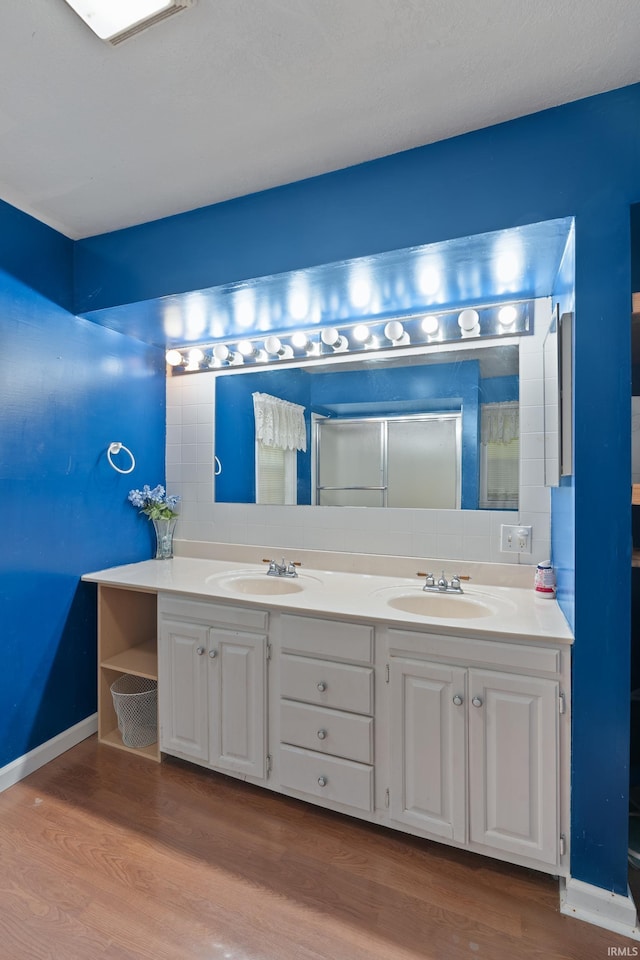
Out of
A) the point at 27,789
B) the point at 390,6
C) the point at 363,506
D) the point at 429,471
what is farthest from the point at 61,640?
the point at 390,6

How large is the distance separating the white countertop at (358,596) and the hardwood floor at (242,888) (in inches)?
30.0

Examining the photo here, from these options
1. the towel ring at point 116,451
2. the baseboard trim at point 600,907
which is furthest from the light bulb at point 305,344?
the baseboard trim at point 600,907

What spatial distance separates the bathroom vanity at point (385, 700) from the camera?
1414mm

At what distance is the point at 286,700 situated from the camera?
5.72 feet

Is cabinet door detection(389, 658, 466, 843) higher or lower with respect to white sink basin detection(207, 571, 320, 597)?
lower

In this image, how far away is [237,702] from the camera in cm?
183

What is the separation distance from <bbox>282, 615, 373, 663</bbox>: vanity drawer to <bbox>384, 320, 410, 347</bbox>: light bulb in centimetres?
127

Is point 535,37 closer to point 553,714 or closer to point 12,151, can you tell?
point 12,151

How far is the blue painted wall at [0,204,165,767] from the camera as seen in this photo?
1.89m

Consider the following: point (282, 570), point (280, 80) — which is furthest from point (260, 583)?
point (280, 80)

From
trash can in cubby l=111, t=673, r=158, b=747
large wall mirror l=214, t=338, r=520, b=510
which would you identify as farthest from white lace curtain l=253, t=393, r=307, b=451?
trash can in cubby l=111, t=673, r=158, b=747

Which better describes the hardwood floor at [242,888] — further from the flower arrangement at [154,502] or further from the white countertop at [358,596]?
the flower arrangement at [154,502]

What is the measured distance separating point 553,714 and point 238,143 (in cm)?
200

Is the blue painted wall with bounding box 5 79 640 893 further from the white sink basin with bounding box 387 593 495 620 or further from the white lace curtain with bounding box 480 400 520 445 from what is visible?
the white lace curtain with bounding box 480 400 520 445
